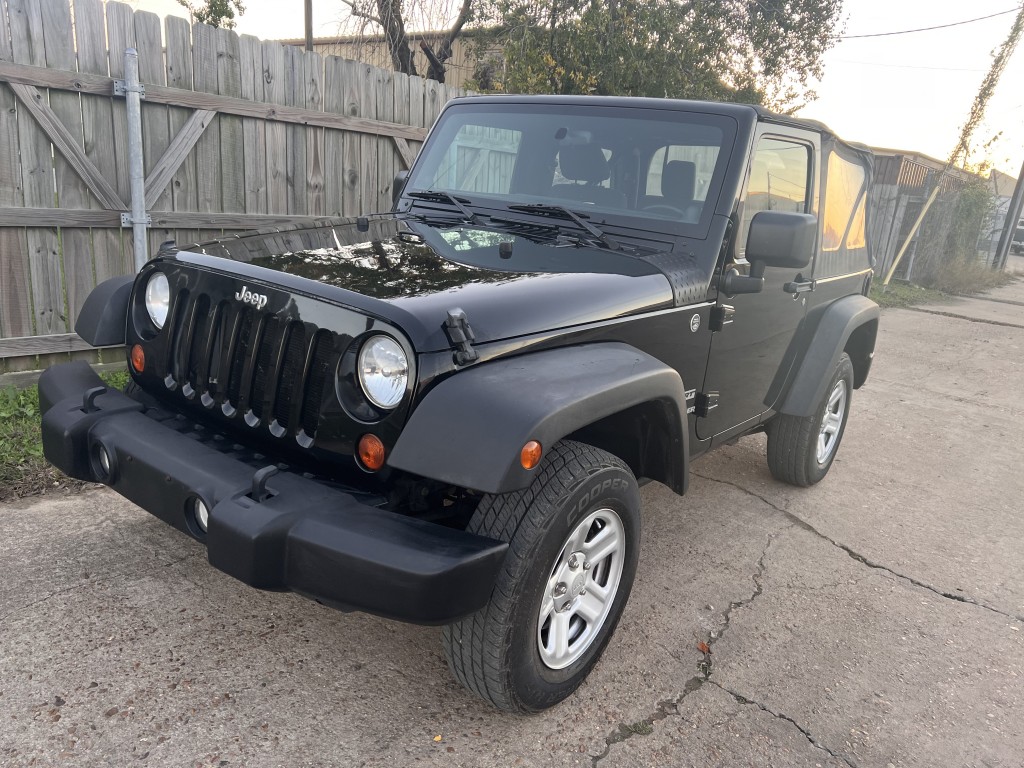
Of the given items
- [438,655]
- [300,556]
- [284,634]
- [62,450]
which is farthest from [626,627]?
[62,450]

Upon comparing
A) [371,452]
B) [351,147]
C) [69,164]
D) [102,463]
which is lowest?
[102,463]

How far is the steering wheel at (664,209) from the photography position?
3.22m

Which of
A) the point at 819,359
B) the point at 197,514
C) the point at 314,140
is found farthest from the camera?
the point at 314,140

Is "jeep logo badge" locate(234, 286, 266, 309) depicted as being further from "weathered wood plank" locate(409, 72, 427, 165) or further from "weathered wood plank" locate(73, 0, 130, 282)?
"weathered wood plank" locate(409, 72, 427, 165)

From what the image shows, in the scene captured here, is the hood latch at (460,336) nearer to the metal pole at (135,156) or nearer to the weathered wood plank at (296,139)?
the metal pole at (135,156)

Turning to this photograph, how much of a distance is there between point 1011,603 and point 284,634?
10.4 ft

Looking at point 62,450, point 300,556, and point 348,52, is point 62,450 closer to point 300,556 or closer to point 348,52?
point 300,556

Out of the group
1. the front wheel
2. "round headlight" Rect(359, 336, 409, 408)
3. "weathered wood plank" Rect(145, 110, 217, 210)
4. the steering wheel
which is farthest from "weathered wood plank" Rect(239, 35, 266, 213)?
the front wheel

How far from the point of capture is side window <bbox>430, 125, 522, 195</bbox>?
11.9 ft

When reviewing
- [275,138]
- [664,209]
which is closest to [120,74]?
[275,138]

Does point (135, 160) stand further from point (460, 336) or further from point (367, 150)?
point (460, 336)

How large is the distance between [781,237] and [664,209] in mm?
498

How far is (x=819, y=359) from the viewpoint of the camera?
406 cm

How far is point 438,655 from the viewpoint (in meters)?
2.80
